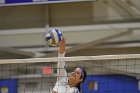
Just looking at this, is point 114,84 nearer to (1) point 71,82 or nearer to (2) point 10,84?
(2) point 10,84

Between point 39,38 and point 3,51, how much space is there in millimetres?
904

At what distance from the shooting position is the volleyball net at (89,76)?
7676mm

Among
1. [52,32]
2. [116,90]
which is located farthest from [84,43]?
[52,32]

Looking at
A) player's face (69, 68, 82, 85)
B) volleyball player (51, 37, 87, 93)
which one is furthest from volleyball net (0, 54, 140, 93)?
player's face (69, 68, 82, 85)

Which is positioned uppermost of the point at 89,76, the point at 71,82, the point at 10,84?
the point at 71,82

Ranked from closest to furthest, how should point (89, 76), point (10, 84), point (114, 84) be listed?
point (114, 84), point (89, 76), point (10, 84)

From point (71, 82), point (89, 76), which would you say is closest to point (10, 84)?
point (89, 76)

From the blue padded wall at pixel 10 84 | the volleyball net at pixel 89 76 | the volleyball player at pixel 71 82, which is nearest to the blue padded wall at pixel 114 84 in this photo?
the volleyball net at pixel 89 76

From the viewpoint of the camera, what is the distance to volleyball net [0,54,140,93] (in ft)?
25.2

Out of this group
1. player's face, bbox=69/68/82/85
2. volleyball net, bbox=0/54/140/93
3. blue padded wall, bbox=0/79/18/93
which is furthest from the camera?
blue padded wall, bbox=0/79/18/93

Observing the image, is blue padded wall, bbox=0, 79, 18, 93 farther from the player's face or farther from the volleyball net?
the player's face

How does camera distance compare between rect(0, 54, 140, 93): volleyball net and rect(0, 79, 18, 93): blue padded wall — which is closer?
rect(0, 54, 140, 93): volleyball net

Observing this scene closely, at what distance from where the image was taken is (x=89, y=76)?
25.8 feet

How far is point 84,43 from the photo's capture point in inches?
305
